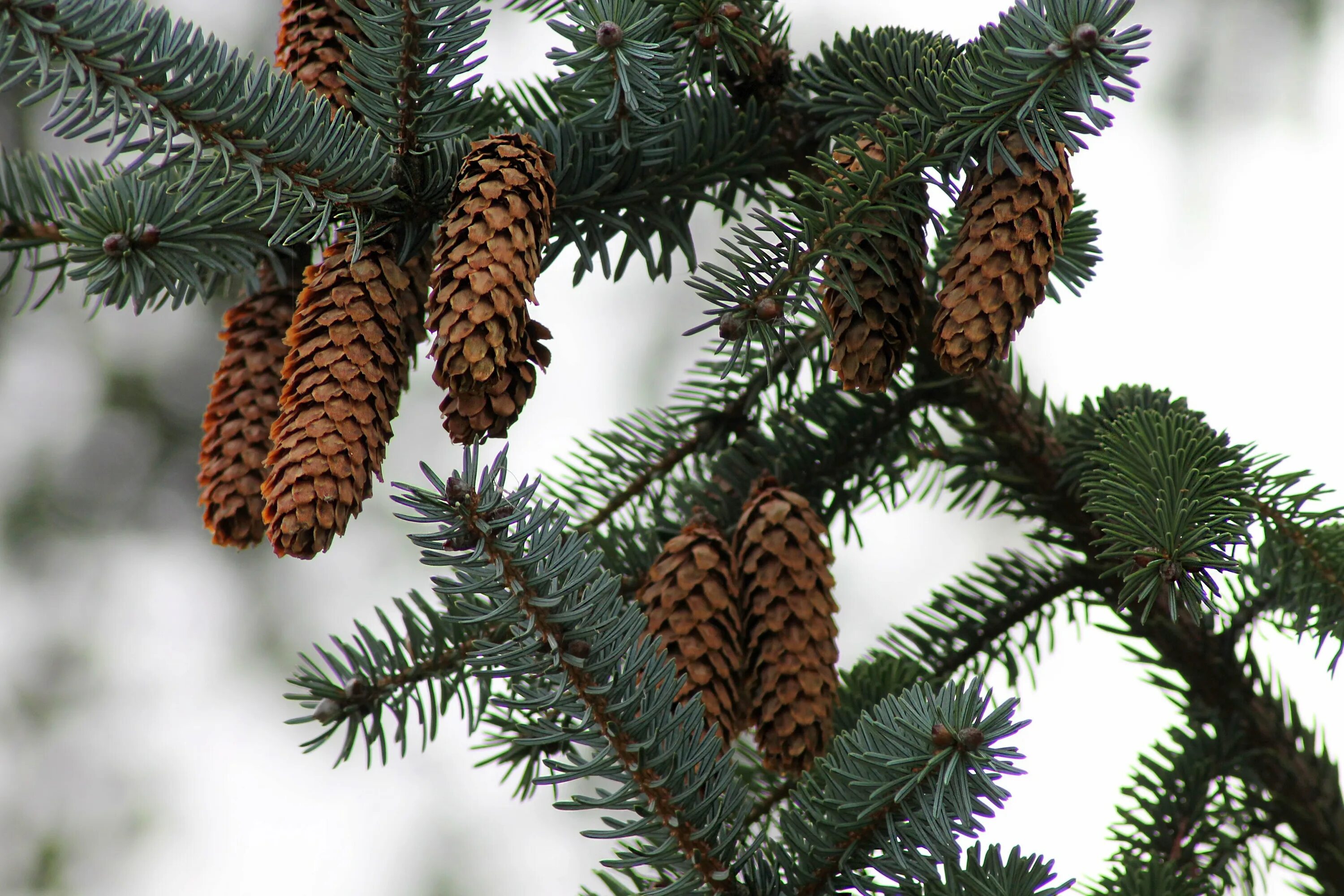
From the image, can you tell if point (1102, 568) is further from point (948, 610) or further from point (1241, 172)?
point (1241, 172)

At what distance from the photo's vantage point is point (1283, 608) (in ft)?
2.34

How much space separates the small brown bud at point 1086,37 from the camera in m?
0.49

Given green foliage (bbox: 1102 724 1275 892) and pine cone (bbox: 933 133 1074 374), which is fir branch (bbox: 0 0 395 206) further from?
green foliage (bbox: 1102 724 1275 892)

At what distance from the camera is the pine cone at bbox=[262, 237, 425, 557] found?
0.53 metres

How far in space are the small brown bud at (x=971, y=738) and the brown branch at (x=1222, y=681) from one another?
0.36 metres

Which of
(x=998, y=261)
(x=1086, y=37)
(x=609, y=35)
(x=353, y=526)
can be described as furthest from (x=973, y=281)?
(x=353, y=526)

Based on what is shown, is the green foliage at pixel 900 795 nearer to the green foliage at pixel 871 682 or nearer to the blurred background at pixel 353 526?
the green foliage at pixel 871 682

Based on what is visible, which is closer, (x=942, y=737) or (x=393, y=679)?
(x=942, y=737)

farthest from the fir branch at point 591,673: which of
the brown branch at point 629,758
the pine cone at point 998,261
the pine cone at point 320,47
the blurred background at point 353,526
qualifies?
the blurred background at point 353,526

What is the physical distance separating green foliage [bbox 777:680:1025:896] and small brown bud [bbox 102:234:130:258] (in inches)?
18.7

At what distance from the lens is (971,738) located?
0.47 meters

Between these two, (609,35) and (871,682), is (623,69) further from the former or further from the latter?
(871,682)

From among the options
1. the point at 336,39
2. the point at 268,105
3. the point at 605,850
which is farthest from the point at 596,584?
the point at 605,850

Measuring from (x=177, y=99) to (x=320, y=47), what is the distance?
0.64ft
